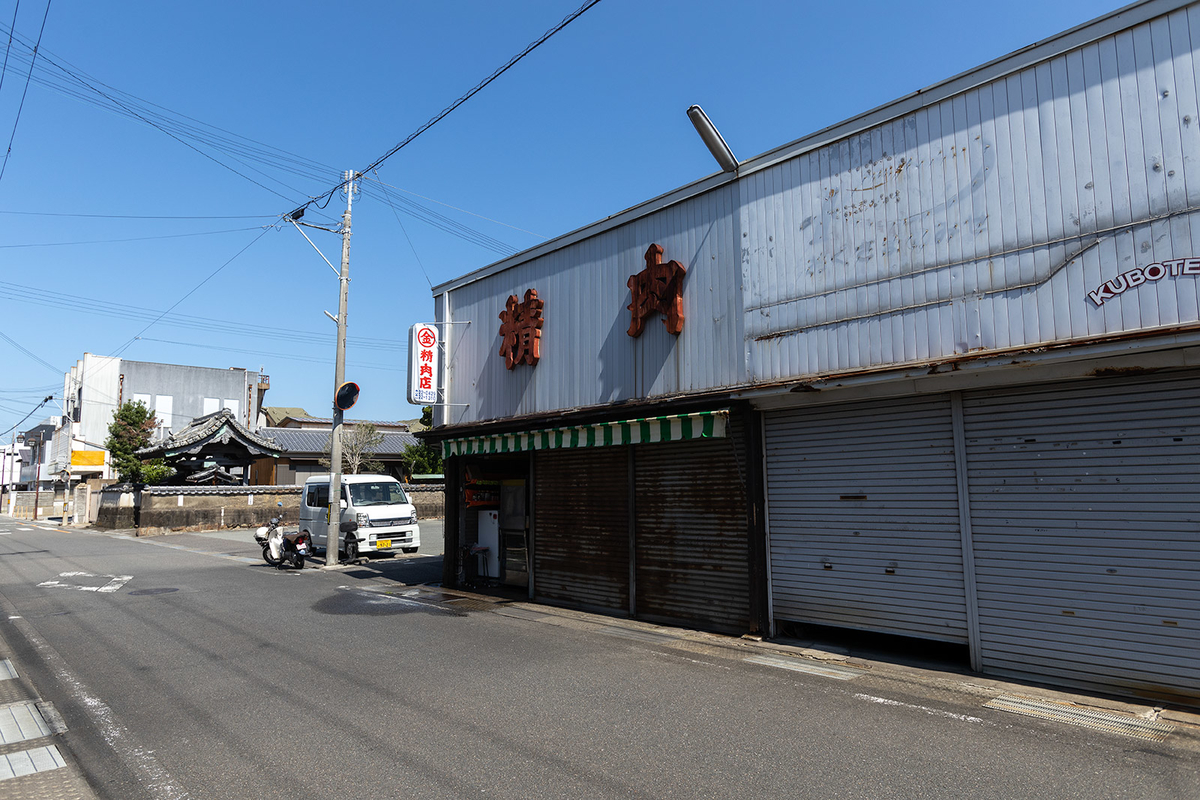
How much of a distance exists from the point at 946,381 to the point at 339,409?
14793 millimetres

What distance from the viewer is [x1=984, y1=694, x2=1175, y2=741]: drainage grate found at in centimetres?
543

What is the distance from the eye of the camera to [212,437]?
33844mm

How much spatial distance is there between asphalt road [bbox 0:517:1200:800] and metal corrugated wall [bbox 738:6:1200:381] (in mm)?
3684

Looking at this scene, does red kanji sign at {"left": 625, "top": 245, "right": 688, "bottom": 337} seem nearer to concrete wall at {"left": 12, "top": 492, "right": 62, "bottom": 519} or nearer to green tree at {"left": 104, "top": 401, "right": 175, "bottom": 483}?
green tree at {"left": 104, "top": 401, "right": 175, "bottom": 483}

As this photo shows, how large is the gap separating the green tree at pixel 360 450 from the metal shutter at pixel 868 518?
36194 millimetres

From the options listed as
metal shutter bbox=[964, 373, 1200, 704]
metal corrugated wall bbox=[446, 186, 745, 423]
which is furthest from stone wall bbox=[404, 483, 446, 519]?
metal shutter bbox=[964, 373, 1200, 704]

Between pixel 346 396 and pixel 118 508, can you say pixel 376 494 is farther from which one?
pixel 118 508

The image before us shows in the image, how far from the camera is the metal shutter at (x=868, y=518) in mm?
7551

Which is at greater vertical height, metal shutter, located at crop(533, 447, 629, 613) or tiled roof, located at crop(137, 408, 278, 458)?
tiled roof, located at crop(137, 408, 278, 458)

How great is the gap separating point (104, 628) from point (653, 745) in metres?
8.97

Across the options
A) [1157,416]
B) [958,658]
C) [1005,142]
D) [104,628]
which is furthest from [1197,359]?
[104,628]

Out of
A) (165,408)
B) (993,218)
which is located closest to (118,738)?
(993,218)

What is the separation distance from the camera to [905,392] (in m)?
7.77

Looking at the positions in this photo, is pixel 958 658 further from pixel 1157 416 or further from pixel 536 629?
pixel 536 629
